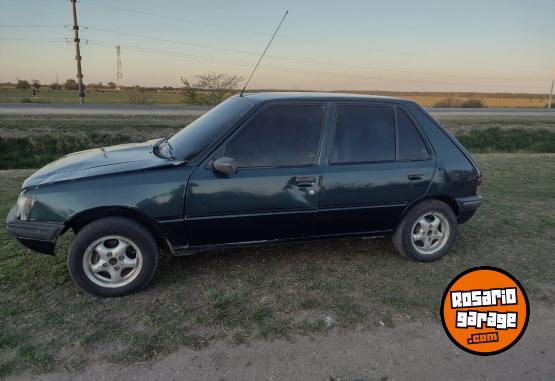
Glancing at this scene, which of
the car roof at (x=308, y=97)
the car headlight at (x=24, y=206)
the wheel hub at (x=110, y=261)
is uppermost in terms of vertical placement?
the car roof at (x=308, y=97)

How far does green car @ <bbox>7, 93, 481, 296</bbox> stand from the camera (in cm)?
325

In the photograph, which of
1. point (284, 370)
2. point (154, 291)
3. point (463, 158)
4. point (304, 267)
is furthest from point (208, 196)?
point (463, 158)

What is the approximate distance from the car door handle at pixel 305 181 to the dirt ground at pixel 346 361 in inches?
50.0

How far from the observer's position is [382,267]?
408 cm

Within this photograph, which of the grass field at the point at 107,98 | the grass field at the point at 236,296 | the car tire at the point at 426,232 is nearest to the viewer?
the grass field at the point at 236,296

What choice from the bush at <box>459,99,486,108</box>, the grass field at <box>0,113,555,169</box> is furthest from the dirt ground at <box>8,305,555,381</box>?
the bush at <box>459,99,486,108</box>

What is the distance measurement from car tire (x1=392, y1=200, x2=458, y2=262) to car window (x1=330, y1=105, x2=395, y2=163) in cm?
64

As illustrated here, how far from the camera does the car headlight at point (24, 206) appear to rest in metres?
3.20

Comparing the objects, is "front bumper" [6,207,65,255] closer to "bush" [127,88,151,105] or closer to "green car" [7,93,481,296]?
"green car" [7,93,481,296]

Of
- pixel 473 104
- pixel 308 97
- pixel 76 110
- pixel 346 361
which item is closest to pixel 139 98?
pixel 76 110
